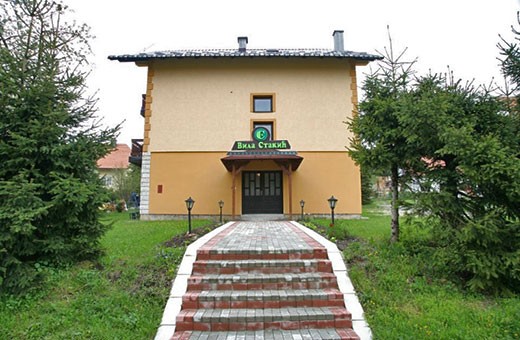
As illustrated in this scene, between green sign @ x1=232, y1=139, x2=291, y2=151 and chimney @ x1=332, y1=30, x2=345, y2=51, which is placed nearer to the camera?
green sign @ x1=232, y1=139, x2=291, y2=151

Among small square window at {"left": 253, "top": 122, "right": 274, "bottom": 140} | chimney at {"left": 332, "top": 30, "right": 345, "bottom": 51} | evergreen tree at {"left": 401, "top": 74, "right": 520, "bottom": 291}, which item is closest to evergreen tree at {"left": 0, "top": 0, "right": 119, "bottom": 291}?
evergreen tree at {"left": 401, "top": 74, "right": 520, "bottom": 291}

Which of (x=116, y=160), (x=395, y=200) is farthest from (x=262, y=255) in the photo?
(x=116, y=160)

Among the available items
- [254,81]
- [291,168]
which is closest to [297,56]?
[254,81]

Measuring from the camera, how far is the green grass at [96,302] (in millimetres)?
3150

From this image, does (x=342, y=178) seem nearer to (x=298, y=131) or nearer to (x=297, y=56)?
(x=298, y=131)

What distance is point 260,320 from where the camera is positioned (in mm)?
3352

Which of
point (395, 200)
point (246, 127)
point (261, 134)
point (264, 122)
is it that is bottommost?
point (395, 200)

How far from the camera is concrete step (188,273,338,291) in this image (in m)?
3.93

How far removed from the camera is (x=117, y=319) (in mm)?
3312

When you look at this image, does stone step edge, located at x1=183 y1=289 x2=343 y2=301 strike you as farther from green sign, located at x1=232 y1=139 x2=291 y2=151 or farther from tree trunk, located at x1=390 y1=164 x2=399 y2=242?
green sign, located at x1=232 y1=139 x2=291 y2=151

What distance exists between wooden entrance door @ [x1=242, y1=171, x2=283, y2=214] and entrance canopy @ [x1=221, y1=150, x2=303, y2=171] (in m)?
1.43

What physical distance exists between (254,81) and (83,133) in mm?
9052

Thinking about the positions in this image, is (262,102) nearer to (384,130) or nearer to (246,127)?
(246,127)

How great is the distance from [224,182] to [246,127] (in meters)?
2.60
